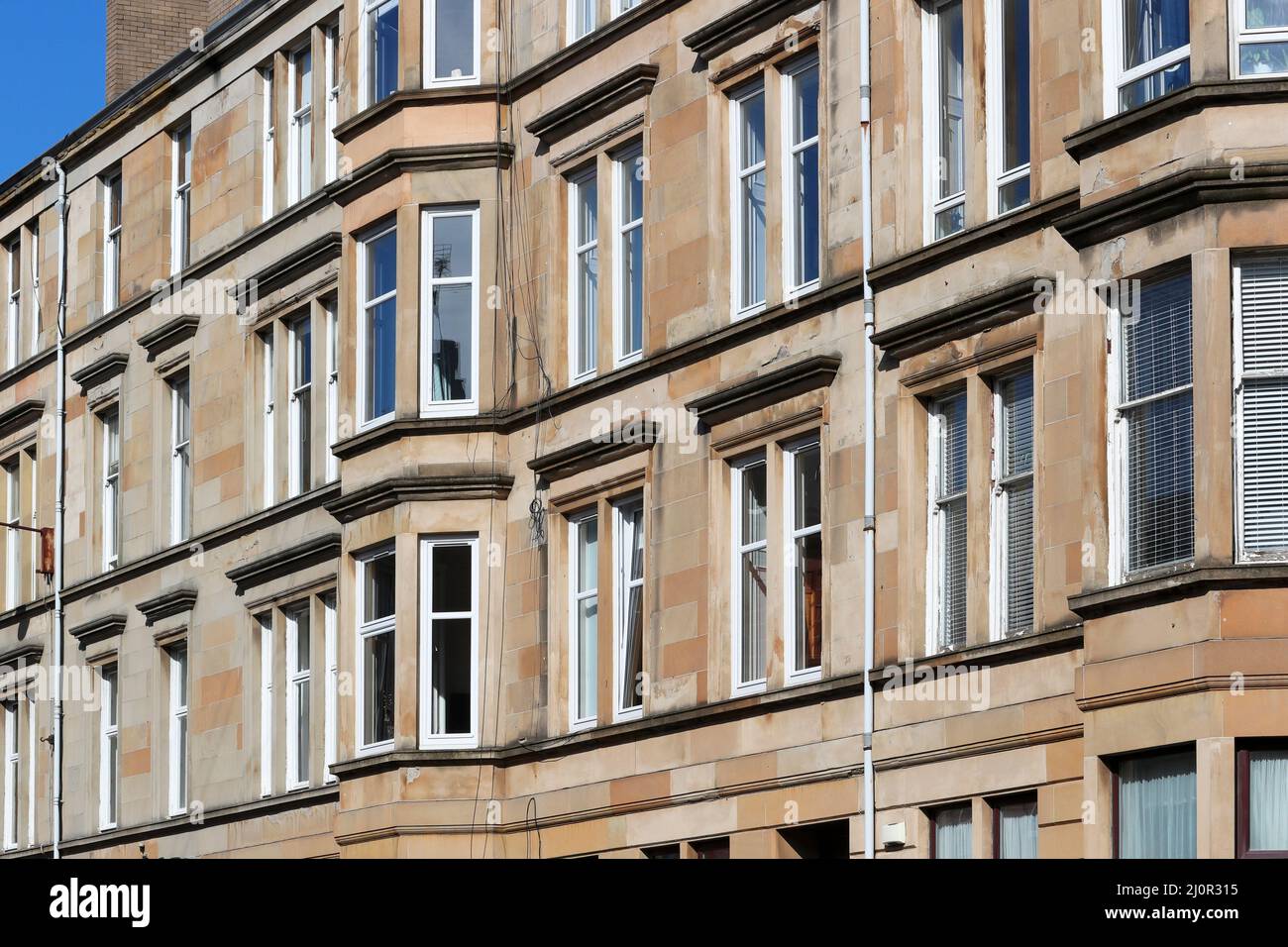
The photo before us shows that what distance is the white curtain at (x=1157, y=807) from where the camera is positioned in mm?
22250

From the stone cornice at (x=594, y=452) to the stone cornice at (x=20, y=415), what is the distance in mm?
A: 16970

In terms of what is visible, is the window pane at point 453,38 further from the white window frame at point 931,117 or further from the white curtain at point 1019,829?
the white curtain at point 1019,829

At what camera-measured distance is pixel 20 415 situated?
47938mm

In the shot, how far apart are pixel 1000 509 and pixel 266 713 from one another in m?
15.8

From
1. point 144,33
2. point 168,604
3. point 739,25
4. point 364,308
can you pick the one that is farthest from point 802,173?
point 144,33

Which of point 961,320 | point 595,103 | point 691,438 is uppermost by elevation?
point 595,103

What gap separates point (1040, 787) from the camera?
80.0 feet

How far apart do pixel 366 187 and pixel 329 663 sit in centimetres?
654

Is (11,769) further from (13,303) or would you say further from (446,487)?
(446,487)

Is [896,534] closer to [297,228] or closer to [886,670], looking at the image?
[886,670]

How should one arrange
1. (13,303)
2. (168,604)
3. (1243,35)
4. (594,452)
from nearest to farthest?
(1243,35) → (594,452) → (168,604) → (13,303)

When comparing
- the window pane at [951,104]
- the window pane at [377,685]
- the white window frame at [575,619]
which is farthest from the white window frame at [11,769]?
the window pane at [951,104]

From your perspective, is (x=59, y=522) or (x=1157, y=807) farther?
(x=59, y=522)
